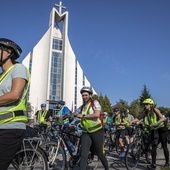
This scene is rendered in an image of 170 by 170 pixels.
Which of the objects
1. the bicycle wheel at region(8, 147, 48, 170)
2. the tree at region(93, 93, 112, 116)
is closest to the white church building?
the tree at region(93, 93, 112, 116)

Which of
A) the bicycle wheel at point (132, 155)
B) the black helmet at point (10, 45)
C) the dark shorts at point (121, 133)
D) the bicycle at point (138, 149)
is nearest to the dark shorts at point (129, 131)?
the dark shorts at point (121, 133)

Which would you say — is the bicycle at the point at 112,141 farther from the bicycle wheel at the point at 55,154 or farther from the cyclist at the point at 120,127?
the bicycle wheel at the point at 55,154

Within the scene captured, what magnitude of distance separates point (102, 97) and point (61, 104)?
49.5 metres

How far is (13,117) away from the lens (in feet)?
7.61

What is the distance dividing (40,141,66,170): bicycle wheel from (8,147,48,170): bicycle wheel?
1033mm

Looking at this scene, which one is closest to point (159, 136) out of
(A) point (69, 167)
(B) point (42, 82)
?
(A) point (69, 167)

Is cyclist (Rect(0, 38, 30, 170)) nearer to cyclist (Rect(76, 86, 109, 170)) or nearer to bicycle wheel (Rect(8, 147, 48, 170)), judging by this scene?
bicycle wheel (Rect(8, 147, 48, 170))

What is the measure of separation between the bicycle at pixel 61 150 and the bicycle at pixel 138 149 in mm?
974

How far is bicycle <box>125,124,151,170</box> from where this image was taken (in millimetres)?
5805

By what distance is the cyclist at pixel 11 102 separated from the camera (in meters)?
2.25

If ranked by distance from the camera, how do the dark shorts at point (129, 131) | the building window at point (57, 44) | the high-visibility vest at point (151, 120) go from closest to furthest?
the high-visibility vest at point (151, 120)
the dark shorts at point (129, 131)
the building window at point (57, 44)

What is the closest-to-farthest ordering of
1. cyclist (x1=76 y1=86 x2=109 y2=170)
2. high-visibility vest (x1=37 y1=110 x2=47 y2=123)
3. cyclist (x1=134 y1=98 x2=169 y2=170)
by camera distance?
1. cyclist (x1=76 y1=86 x2=109 y2=170)
2. cyclist (x1=134 y1=98 x2=169 y2=170)
3. high-visibility vest (x1=37 y1=110 x2=47 y2=123)

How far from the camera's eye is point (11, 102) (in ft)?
7.40

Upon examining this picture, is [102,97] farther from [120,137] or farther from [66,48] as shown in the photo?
[120,137]
